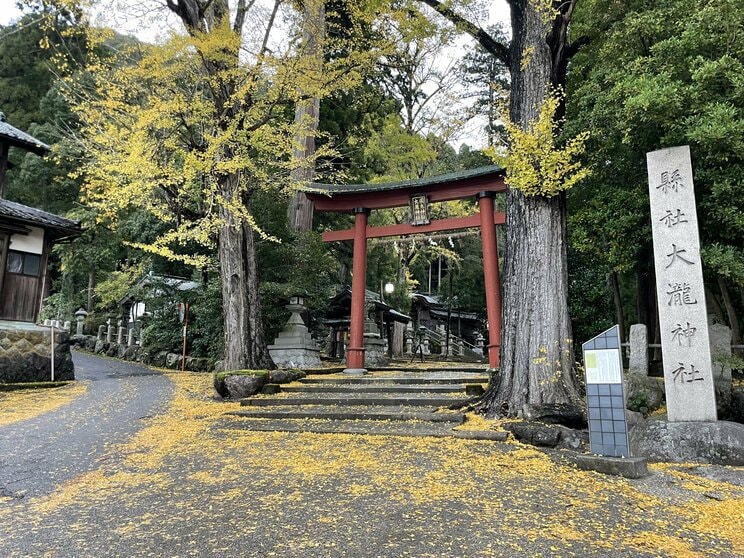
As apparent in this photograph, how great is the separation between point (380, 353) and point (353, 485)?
11567mm

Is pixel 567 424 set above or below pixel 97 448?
above

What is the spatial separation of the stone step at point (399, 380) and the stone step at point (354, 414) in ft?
5.08

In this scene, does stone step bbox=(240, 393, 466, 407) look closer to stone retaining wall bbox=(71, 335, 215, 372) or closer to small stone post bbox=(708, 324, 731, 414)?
small stone post bbox=(708, 324, 731, 414)

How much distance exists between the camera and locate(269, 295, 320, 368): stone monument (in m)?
12.7

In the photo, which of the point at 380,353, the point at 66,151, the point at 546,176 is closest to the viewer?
the point at 546,176

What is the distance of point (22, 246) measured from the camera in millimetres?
12141

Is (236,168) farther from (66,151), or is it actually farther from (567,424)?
(66,151)

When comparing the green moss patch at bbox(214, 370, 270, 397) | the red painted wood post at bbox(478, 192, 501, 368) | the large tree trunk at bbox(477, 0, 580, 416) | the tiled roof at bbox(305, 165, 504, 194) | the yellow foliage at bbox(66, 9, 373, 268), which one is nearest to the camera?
the large tree trunk at bbox(477, 0, 580, 416)

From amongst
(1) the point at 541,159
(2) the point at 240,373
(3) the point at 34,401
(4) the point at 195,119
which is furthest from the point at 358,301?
(3) the point at 34,401

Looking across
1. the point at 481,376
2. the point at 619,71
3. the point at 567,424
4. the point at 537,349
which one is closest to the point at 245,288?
the point at 481,376

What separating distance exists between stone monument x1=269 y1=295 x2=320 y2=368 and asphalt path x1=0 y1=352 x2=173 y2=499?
9.39ft

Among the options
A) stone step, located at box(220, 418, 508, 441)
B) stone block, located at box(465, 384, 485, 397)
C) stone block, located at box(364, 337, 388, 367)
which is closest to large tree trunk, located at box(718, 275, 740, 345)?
stone block, located at box(465, 384, 485, 397)

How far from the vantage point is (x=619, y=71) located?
22.4 ft

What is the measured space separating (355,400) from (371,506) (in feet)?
13.7
